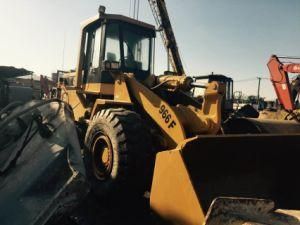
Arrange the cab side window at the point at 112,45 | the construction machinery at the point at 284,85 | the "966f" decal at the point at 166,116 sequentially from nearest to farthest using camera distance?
the "966f" decal at the point at 166,116, the cab side window at the point at 112,45, the construction machinery at the point at 284,85


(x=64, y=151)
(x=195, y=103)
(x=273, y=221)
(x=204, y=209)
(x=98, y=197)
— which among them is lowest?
(x=98, y=197)

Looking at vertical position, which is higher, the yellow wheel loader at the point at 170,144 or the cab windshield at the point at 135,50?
the cab windshield at the point at 135,50

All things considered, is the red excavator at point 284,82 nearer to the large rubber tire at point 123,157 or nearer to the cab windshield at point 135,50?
the cab windshield at point 135,50

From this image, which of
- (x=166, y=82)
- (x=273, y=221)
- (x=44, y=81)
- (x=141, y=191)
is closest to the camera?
(x=273, y=221)

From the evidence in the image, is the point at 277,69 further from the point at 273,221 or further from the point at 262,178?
the point at 273,221

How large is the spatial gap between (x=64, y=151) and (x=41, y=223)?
0.78 metres

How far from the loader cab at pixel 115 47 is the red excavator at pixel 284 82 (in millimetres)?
7179

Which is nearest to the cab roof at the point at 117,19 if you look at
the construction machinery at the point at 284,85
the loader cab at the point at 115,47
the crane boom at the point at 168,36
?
the loader cab at the point at 115,47

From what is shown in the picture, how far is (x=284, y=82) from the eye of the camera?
1248cm

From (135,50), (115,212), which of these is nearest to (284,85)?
(135,50)

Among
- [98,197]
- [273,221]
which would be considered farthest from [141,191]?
[273,221]

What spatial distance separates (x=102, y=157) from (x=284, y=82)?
9.26 metres

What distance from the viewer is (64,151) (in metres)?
3.49

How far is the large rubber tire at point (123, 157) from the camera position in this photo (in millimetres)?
4562
